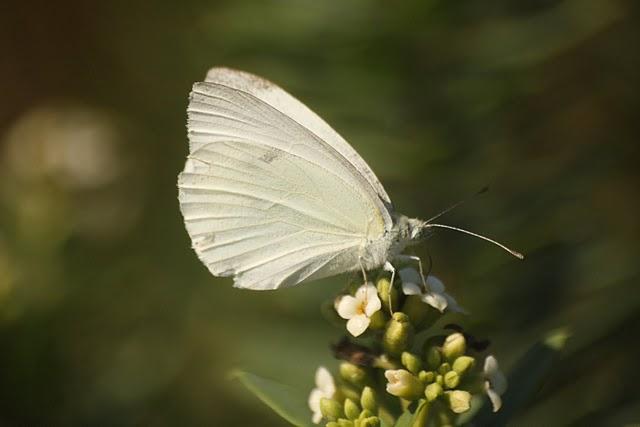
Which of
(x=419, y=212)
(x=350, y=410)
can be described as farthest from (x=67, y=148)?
(x=350, y=410)

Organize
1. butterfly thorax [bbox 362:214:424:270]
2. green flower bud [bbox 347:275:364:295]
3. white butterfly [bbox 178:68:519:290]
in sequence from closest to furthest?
green flower bud [bbox 347:275:364:295] < butterfly thorax [bbox 362:214:424:270] < white butterfly [bbox 178:68:519:290]

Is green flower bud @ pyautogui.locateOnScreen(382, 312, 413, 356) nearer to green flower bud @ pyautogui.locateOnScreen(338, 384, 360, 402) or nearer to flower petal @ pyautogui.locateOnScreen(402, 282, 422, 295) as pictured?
flower petal @ pyautogui.locateOnScreen(402, 282, 422, 295)

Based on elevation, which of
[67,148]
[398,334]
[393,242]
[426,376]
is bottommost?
[426,376]

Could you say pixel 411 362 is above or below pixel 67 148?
below

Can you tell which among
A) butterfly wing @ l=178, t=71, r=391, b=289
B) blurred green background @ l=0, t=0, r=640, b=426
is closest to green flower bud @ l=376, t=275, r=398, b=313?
butterfly wing @ l=178, t=71, r=391, b=289

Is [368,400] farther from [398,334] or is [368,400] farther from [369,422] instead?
[398,334]

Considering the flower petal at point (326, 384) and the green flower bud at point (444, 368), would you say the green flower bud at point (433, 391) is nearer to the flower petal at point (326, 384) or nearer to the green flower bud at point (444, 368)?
the green flower bud at point (444, 368)

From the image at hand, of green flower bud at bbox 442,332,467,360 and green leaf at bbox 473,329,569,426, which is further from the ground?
green flower bud at bbox 442,332,467,360
